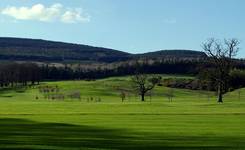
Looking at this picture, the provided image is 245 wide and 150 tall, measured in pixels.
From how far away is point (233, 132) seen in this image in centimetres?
4166

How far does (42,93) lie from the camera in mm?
190500

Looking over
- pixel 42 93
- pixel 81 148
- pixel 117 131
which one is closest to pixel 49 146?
pixel 81 148

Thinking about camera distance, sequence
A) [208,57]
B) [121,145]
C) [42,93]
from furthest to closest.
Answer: [42,93] < [208,57] < [121,145]

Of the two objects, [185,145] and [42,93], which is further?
[42,93]

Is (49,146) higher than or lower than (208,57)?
lower

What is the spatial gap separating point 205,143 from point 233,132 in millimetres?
8613

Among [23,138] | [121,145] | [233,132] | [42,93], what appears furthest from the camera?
[42,93]

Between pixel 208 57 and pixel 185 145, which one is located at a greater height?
pixel 208 57

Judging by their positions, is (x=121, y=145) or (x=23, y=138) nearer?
(x=121, y=145)

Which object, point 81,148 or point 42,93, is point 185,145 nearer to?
point 81,148

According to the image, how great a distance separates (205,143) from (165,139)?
3219 mm

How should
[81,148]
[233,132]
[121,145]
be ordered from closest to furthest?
[81,148] < [121,145] < [233,132]

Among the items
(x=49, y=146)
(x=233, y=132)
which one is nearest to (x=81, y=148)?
(x=49, y=146)

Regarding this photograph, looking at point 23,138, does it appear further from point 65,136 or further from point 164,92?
point 164,92
